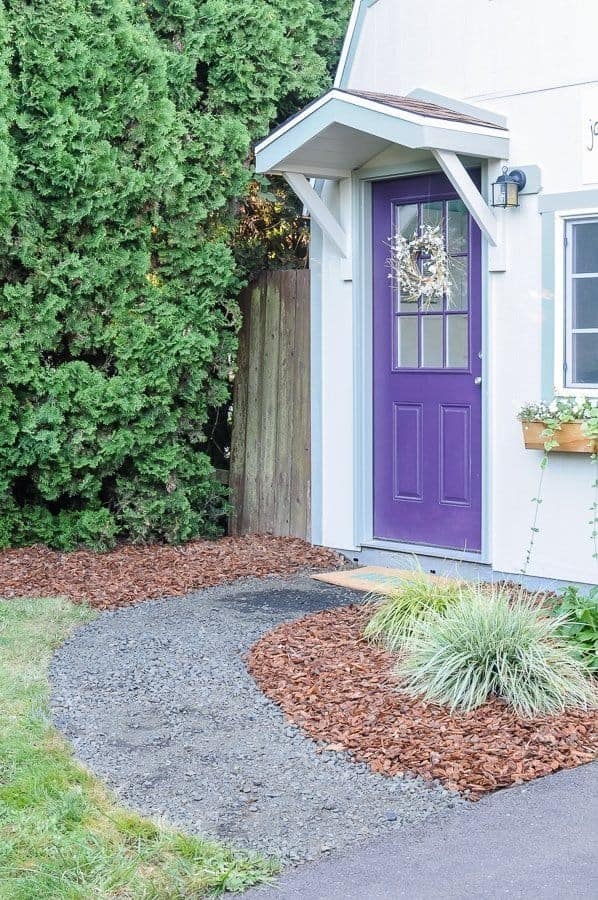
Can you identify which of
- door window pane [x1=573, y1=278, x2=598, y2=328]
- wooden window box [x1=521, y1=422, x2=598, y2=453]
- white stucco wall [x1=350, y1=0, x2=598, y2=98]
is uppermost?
white stucco wall [x1=350, y1=0, x2=598, y2=98]

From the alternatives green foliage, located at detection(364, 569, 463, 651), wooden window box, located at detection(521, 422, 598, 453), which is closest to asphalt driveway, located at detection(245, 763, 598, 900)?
green foliage, located at detection(364, 569, 463, 651)

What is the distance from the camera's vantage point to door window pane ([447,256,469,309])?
24.3 ft

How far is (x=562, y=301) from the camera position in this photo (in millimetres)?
6805

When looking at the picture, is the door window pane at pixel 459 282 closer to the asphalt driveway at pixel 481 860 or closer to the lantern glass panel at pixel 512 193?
the lantern glass panel at pixel 512 193

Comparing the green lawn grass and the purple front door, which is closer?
the green lawn grass

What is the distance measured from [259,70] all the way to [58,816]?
6.16m

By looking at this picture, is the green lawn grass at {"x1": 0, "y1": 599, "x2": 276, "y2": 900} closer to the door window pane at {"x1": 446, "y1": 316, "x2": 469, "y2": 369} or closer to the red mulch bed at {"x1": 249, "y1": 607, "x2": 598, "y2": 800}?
the red mulch bed at {"x1": 249, "y1": 607, "x2": 598, "y2": 800}

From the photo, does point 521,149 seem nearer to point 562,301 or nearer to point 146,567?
point 562,301

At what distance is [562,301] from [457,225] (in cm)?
101

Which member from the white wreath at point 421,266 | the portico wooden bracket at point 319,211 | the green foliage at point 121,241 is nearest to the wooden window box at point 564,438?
the white wreath at point 421,266

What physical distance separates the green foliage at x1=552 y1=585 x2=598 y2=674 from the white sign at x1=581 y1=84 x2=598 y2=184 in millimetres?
2479

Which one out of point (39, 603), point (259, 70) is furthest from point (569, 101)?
point (39, 603)

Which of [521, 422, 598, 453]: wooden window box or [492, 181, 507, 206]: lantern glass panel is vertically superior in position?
[492, 181, 507, 206]: lantern glass panel

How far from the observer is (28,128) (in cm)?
740
